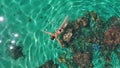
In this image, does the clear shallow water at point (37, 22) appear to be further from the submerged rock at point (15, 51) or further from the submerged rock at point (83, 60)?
the submerged rock at point (83, 60)

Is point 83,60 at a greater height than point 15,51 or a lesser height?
lesser

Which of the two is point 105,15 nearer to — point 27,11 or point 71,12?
point 71,12

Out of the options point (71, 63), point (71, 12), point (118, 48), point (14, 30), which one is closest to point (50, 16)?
point (71, 12)

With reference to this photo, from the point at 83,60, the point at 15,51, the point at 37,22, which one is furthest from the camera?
the point at 37,22

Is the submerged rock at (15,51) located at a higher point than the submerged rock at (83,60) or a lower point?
higher

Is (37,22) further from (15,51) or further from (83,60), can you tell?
(83,60)

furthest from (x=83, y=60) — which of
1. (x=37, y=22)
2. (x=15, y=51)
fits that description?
(x=15, y=51)

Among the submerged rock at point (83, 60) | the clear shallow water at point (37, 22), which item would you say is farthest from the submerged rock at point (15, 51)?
the submerged rock at point (83, 60)
